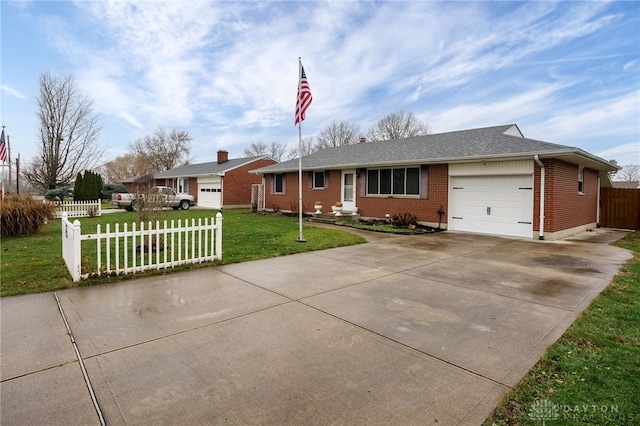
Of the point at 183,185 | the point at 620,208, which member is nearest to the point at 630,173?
the point at 620,208

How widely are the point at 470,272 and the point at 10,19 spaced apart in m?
14.6

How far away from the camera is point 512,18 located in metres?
11.9

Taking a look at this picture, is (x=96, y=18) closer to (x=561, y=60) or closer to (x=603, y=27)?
(x=603, y=27)

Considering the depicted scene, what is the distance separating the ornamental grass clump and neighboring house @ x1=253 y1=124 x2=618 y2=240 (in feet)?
38.1

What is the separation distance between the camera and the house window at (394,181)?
13969 mm

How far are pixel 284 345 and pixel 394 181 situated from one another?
12214 mm

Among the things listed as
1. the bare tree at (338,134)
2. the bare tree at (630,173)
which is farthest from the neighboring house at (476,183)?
the bare tree at (630,173)

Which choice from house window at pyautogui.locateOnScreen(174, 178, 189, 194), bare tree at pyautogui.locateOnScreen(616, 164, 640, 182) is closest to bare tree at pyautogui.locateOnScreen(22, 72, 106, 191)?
house window at pyautogui.locateOnScreen(174, 178, 189, 194)

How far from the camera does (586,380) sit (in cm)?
269

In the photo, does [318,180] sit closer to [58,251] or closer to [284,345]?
[58,251]

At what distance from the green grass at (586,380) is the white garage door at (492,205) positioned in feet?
25.0

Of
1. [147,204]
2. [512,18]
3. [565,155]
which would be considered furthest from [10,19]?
[565,155]

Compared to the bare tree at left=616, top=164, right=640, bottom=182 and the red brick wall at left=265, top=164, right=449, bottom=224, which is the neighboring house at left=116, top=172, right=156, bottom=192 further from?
the bare tree at left=616, top=164, right=640, bottom=182

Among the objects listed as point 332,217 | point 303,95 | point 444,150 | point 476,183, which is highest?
point 303,95
